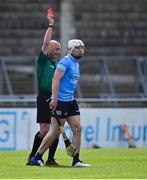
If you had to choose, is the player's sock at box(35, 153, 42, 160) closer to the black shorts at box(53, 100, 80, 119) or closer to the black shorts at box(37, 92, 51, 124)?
the black shorts at box(37, 92, 51, 124)

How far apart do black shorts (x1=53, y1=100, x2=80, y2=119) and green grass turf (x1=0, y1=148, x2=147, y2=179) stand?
792mm

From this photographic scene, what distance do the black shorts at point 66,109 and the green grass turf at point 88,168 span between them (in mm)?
792

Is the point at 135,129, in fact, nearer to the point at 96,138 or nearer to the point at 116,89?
the point at 96,138

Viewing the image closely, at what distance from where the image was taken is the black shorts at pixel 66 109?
546 inches

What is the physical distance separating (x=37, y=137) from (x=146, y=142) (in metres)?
7.61

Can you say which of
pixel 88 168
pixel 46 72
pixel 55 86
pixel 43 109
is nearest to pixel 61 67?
pixel 55 86

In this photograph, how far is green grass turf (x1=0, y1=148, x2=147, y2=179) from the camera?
12680 millimetres

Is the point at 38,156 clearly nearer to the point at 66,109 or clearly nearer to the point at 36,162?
the point at 36,162

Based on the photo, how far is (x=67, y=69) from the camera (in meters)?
13.8

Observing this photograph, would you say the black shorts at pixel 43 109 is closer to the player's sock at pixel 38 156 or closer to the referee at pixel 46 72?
the referee at pixel 46 72

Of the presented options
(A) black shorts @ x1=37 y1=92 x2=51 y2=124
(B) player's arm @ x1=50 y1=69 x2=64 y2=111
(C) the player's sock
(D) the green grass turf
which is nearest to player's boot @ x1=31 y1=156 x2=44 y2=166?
(C) the player's sock

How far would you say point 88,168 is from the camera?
13.8 m

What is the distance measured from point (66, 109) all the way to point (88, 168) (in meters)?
0.93

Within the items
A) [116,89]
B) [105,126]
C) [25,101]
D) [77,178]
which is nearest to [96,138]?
[105,126]
